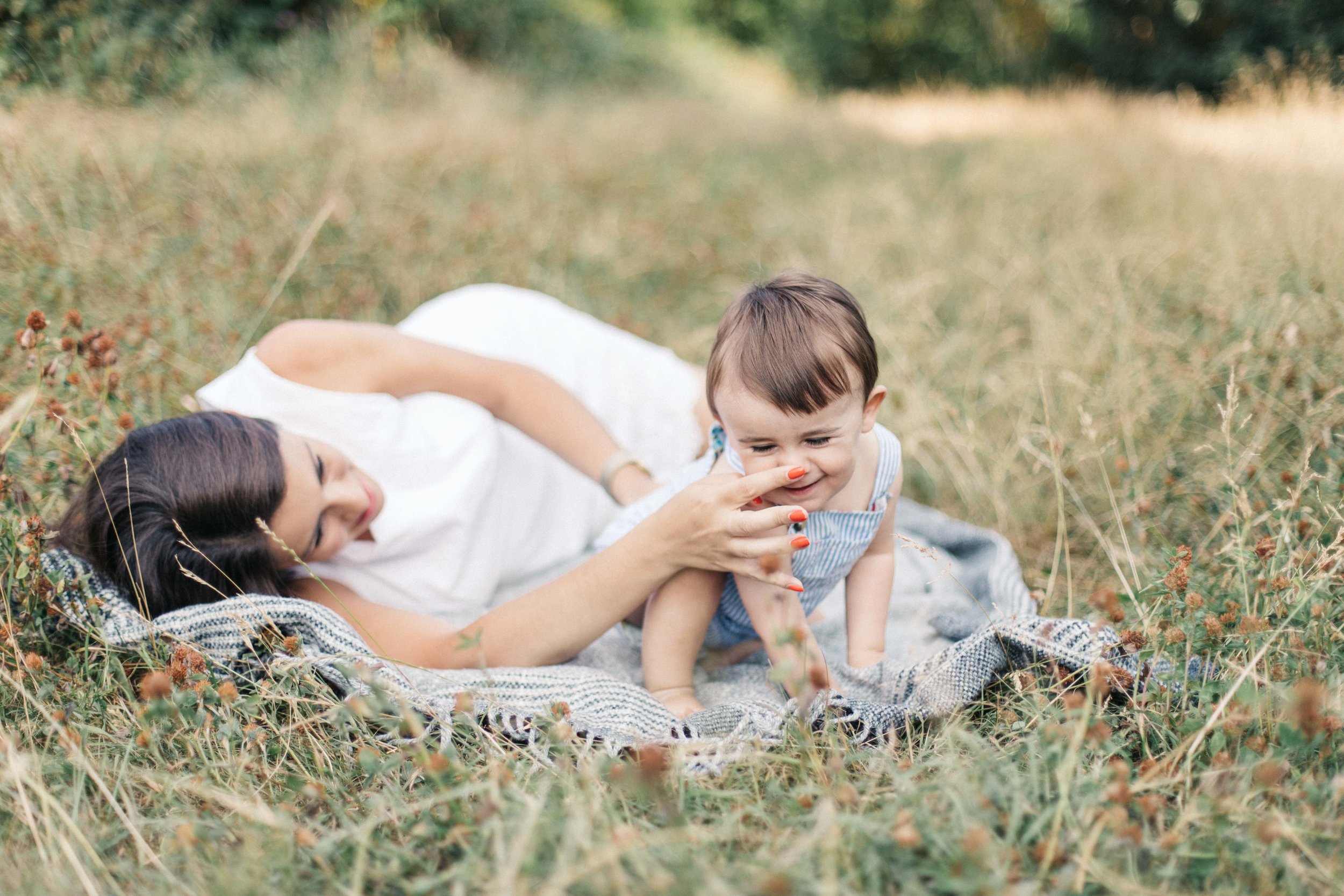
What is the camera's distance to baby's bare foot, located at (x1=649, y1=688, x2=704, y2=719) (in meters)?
1.94

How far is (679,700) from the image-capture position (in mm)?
1963

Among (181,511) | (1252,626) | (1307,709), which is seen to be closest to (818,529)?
(1252,626)

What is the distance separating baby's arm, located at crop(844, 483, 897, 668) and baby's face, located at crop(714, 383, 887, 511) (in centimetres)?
30

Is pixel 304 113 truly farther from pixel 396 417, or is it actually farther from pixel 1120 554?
pixel 1120 554

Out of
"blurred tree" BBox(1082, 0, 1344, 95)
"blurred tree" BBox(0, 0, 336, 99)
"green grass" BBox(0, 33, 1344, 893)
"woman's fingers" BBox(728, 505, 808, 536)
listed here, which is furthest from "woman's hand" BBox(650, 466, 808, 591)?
"blurred tree" BBox(1082, 0, 1344, 95)

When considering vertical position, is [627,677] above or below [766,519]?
below

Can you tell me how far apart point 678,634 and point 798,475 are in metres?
0.54

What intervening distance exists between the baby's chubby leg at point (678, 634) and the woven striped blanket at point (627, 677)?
95mm

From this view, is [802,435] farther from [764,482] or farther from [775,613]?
[775,613]

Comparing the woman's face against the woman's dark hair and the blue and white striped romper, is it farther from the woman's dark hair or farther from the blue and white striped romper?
the blue and white striped romper

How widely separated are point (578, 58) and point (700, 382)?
36.6ft

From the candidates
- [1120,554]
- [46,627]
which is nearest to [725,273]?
[1120,554]

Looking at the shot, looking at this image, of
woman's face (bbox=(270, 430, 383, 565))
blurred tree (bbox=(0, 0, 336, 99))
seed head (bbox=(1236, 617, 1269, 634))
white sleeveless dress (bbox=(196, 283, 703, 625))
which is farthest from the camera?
blurred tree (bbox=(0, 0, 336, 99))

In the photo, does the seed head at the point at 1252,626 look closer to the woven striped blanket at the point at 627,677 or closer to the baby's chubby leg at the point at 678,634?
the woven striped blanket at the point at 627,677
